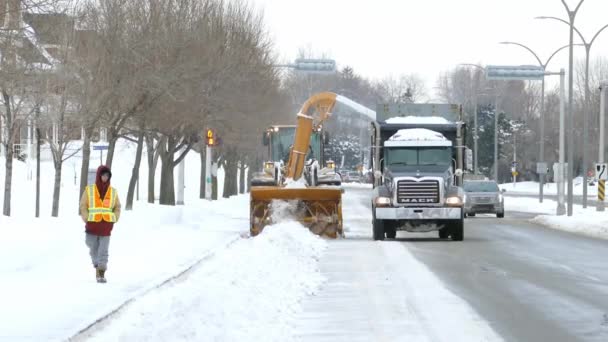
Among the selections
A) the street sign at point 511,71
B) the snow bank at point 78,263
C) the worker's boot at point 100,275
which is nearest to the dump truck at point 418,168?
the snow bank at point 78,263

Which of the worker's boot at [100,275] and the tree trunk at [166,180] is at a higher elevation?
the tree trunk at [166,180]

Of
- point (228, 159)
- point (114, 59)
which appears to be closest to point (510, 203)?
point (228, 159)

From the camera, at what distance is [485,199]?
52281 millimetres

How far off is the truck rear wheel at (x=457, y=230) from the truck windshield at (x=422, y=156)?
5.16 ft

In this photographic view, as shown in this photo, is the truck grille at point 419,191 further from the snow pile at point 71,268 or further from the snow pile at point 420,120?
the snow pile at point 71,268

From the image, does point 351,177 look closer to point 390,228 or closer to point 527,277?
point 390,228

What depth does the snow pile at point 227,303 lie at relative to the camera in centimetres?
1160

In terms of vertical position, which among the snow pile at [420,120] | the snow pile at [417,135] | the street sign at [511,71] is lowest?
the snow pile at [417,135]

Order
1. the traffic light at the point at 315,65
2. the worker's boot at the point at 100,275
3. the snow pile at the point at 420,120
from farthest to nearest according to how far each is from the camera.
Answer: the traffic light at the point at 315,65
the snow pile at the point at 420,120
the worker's boot at the point at 100,275

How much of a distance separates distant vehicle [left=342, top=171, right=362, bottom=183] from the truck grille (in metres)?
115

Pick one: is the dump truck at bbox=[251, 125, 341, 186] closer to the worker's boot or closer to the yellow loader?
the yellow loader

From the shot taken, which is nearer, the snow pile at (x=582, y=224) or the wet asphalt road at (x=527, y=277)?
the wet asphalt road at (x=527, y=277)

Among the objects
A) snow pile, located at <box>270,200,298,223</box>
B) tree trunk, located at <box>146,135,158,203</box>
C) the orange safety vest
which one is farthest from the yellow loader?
tree trunk, located at <box>146,135,158,203</box>

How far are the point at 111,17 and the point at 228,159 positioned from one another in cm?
3687
